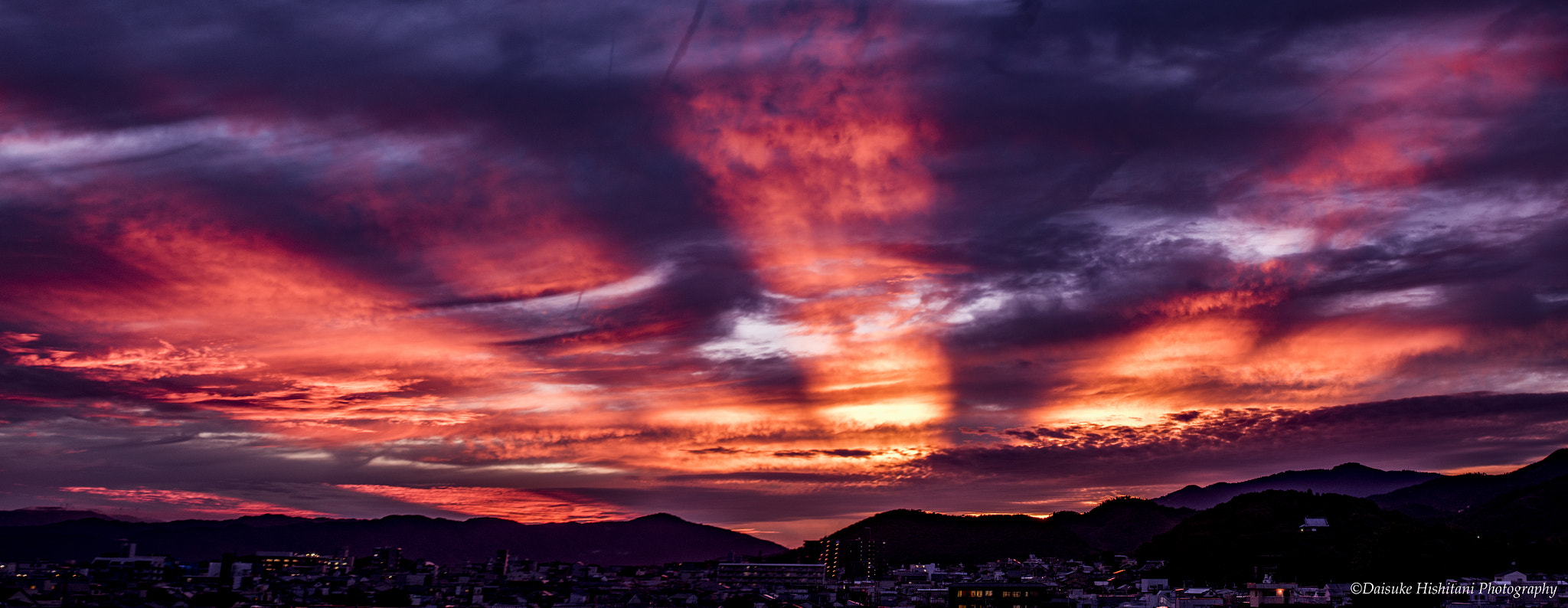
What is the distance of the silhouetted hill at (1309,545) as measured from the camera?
116 m

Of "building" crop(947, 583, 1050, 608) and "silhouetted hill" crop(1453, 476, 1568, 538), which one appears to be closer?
"building" crop(947, 583, 1050, 608)

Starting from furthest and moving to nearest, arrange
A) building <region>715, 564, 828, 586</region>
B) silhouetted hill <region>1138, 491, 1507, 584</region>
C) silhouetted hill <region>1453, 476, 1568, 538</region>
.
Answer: silhouetted hill <region>1453, 476, 1568, 538</region>
building <region>715, 564, 828, 586</region>
silhouetted hill <region>1138, 491, 1507, 584</region>

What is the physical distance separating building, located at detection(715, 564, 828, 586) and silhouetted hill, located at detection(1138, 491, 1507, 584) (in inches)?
2053

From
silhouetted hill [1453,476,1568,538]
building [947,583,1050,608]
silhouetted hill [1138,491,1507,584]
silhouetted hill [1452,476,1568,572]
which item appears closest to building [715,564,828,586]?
building [947,583,1050,608]

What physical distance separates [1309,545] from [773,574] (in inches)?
3146

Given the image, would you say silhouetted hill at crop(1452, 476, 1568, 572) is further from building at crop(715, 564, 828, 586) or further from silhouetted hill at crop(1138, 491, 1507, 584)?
building at crop(715, 564, 828, 586)

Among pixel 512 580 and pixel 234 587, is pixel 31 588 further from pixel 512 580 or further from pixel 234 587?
pixel 512 580

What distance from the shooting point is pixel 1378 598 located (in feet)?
276

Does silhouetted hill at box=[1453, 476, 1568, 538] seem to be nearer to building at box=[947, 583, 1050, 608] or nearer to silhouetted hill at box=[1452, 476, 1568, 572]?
silhouetted hill at box=[1452, 476, 1568, 572]

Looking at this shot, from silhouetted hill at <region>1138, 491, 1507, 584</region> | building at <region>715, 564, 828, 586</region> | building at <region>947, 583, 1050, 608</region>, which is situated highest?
silhouetted hill at <region>1138, 491, 1507, 584</region>

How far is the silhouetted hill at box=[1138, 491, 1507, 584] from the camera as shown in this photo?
116438mm

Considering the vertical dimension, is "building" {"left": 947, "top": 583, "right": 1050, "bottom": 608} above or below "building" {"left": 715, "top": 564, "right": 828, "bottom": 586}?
above

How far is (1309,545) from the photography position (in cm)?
14450

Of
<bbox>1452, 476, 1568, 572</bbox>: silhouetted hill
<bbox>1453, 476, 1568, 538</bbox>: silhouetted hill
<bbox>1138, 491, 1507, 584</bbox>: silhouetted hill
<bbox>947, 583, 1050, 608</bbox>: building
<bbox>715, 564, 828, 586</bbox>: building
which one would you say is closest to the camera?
<bbox>947, 583, 1050, 608</bbox>: building
